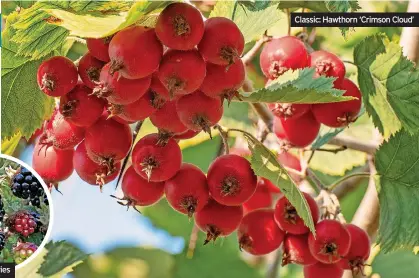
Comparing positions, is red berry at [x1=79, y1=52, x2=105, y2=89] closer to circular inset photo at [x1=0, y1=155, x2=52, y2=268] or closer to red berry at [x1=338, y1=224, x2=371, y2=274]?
circular inset photo at [x1=0, y1=155, x2=52, y2=268]

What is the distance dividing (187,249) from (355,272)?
0.88m

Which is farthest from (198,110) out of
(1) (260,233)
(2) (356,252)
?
(2) (356,252)

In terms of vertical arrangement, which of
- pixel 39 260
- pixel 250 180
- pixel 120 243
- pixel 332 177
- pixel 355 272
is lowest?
pixel 120 243

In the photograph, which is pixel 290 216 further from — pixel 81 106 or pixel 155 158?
pixel 81 106

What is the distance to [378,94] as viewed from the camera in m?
1.55

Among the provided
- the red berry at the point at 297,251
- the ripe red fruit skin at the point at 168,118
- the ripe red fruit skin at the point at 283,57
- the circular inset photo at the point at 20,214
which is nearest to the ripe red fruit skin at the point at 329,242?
the red berry at the point at 297,251

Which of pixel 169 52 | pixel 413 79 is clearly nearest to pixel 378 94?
pixel 413 79

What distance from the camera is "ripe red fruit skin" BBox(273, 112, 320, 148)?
5.03 ft

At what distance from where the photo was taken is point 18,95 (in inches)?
55.5

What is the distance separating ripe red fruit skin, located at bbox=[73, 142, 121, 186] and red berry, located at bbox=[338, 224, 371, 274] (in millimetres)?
465

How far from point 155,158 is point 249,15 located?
0.99 feet

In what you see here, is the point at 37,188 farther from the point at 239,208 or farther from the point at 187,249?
the point at 187,249

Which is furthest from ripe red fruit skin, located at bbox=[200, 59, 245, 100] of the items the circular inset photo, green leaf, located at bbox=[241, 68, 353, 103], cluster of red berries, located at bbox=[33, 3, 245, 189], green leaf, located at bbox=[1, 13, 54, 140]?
the circular inset photo

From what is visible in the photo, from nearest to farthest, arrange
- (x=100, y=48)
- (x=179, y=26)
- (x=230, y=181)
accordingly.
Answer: (x=179, y=26) → (x=100, y=48) → (x=230, y=181)
